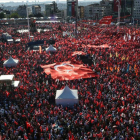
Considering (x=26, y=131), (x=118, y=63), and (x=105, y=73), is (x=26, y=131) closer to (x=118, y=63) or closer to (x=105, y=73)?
(x=105, y=73)

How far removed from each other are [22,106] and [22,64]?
7771 mm

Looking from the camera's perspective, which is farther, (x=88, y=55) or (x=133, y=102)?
(x=88, y=55)

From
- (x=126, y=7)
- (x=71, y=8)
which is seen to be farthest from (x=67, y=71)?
(x=71, y=8)

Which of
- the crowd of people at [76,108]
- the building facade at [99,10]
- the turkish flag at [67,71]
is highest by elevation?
the building facade at [99,10]

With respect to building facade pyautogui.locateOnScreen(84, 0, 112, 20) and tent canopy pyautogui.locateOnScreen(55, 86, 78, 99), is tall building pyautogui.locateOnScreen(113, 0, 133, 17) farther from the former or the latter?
tent canopy pyautogui.locateOnScreen(55, 86, 78, 99)

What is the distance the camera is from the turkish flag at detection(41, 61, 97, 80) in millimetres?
16812

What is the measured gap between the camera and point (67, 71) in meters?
18.2

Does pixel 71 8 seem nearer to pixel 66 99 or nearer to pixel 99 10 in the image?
pixel 99 10

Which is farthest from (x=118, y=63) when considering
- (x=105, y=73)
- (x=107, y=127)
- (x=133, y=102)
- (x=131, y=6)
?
(x=131, y=6)

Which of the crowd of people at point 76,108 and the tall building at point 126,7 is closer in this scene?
the crowd of people at point 76,108

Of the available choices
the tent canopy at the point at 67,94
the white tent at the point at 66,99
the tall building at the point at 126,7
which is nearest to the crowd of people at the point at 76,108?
the white tent at the point at 66,99

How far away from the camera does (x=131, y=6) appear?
85000 mm

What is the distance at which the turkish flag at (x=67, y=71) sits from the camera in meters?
16.8

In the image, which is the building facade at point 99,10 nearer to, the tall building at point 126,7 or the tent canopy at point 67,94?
the tall building at point 126,7
